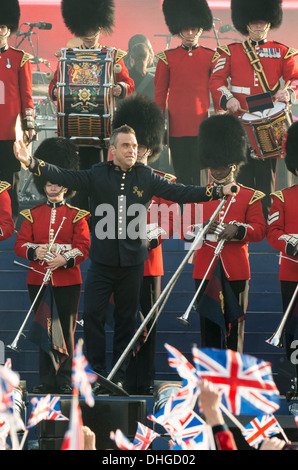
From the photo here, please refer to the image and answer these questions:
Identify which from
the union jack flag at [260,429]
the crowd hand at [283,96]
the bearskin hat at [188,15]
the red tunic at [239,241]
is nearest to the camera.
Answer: the union jack flag at [260,429]

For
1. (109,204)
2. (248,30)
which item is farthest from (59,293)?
(248,30)

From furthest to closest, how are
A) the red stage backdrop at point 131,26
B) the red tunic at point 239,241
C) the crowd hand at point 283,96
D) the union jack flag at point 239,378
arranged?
1. the red stage backdrop at point 131,26
2. the crowd hand at point 283,96
3. the red tunic at point 239,241
4. the union jack flag at point 239,378

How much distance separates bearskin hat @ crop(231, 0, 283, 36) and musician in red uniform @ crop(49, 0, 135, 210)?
38.3 inches

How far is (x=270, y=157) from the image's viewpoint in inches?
296

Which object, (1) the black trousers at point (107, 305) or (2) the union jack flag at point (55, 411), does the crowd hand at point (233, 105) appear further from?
(2) the union jack flag at point (55, 411)

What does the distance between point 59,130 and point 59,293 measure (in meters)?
1.56

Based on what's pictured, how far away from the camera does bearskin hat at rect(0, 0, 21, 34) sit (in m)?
8.03

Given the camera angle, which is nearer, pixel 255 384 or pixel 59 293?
pixel 255 384

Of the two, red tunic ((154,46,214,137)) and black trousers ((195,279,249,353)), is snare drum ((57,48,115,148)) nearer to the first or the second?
red tunic ((154,46,214,137))

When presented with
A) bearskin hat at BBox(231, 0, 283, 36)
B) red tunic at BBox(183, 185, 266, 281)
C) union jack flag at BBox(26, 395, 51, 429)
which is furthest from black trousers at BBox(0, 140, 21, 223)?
union jack flag at BBox(26, 395, 51, 429)

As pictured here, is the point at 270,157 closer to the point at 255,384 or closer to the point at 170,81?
the point at 170,81

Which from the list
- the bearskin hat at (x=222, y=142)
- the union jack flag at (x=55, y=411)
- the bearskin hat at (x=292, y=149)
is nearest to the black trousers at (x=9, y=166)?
the bearskin hat at (x=222, y=142)

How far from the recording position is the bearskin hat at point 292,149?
6.96 meters

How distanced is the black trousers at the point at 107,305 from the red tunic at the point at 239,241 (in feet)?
1.81
